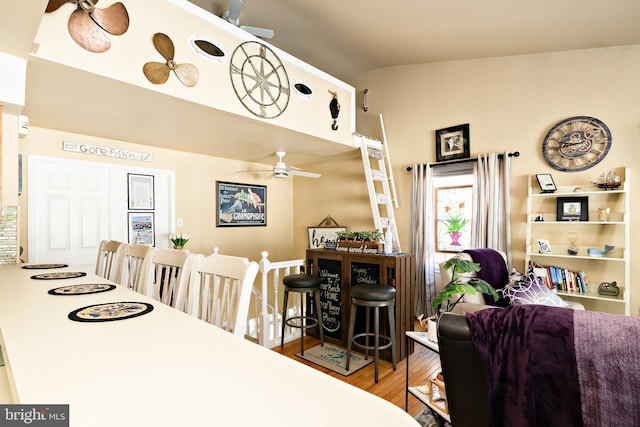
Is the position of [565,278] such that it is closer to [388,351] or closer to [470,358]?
[388,351]

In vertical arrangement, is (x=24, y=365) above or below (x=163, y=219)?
below

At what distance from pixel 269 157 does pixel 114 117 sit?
2155mm

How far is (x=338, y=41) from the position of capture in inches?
143

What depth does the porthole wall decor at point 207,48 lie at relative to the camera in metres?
2.45

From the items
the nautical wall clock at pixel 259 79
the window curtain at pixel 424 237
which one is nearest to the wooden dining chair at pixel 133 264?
the nautical wall clock at pixel 259 79

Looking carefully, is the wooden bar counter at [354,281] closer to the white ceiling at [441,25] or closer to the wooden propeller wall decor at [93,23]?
the white ceiling at [441,25]

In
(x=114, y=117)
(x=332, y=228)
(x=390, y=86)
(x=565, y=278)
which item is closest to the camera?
(x=114, y=117)

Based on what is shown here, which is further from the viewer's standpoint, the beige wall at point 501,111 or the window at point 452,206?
the window at point 452,206

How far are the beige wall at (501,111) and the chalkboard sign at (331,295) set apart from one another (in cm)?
146

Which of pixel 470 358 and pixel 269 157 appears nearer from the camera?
pixel 470 358

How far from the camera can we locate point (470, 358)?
1.04 meters

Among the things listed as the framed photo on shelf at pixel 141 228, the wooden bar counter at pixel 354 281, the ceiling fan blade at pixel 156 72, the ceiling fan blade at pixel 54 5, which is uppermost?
the ceiling fan blade at pixel 54 5

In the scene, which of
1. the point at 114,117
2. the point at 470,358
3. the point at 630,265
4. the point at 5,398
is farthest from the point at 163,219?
the point at 630,265

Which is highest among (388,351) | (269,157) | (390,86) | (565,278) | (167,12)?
(390,86)
